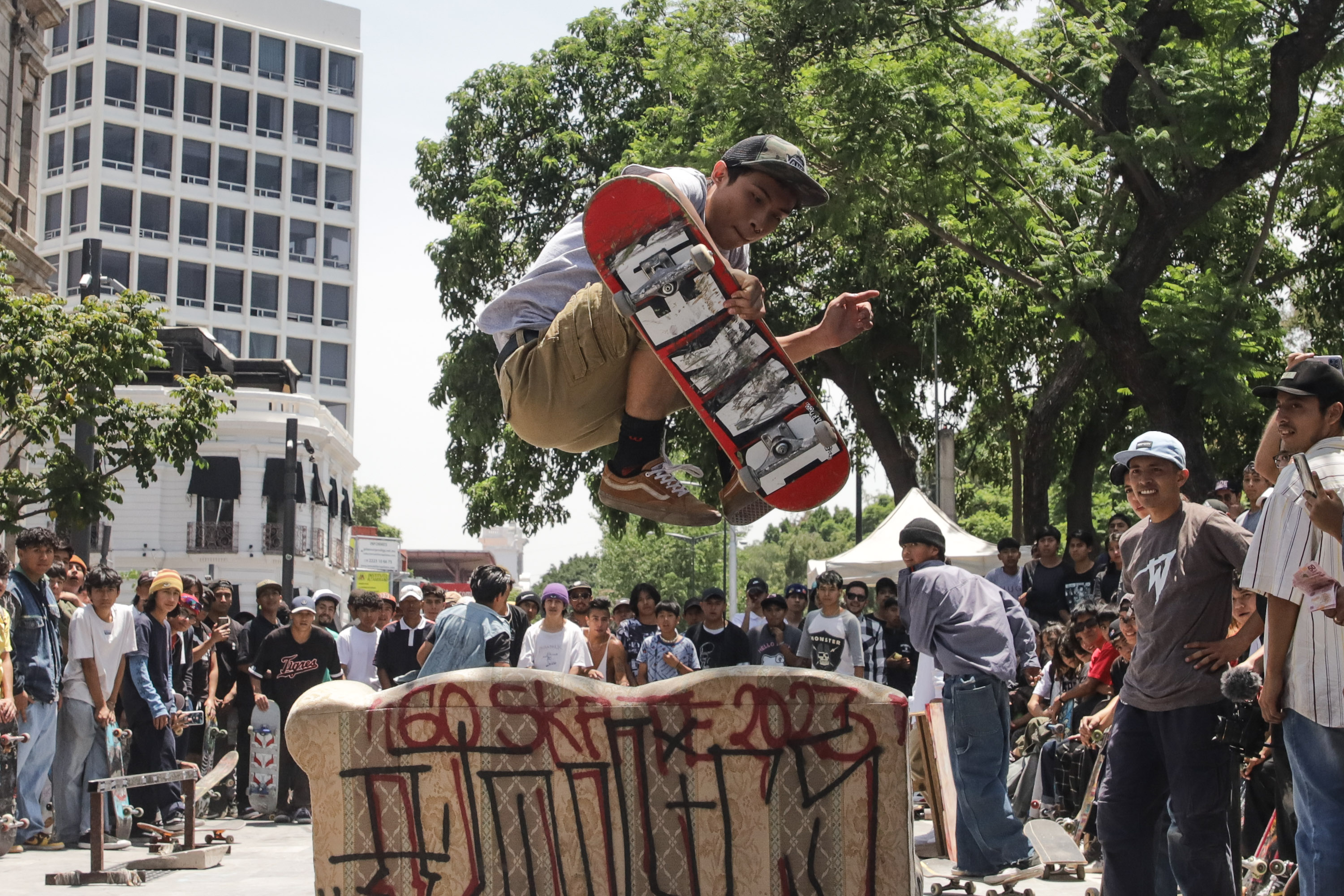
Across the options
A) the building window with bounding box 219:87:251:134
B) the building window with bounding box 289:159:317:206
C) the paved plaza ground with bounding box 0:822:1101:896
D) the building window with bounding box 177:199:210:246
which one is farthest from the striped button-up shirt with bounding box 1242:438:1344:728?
the building window with bounding box 289:159:317:206

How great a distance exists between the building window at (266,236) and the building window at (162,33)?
8.61m

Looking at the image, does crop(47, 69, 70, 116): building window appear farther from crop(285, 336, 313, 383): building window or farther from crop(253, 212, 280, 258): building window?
crop(285, 336, 313, 383): building window

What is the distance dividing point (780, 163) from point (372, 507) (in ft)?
308

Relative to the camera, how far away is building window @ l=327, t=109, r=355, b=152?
2783 inches

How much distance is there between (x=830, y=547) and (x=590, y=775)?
84.0m

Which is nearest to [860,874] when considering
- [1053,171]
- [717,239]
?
[717,239]

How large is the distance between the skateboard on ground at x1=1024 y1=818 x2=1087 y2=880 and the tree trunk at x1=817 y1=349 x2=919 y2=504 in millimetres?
13108

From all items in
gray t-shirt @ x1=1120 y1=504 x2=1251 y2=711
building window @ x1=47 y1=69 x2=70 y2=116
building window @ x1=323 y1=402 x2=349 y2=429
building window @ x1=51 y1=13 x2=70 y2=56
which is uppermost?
building window @ x1=51 y1=13 x2=70 y2=56

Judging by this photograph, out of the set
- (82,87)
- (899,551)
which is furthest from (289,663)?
(82,87)

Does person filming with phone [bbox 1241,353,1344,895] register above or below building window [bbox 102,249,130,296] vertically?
below

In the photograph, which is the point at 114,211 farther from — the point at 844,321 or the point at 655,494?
the point at 844,321

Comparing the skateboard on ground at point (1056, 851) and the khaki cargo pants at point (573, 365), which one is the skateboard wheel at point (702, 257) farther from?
the skateboard on ground at point (1056, 851)

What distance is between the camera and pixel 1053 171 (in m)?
15.8

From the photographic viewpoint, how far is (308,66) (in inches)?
2773
